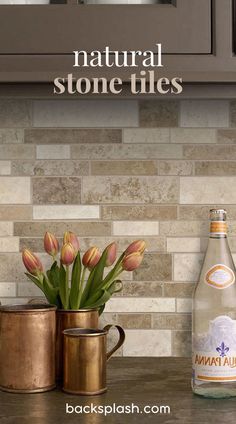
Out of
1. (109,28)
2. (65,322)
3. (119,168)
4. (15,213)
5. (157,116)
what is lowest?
(65,322)

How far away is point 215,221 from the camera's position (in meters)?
1.37

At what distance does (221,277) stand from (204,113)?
520mm

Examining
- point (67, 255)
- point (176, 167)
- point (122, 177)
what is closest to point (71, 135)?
point (122, 177)

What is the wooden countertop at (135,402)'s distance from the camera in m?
1.16

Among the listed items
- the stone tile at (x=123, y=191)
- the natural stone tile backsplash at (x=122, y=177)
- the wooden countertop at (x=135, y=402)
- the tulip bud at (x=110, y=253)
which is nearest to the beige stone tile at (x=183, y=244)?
the natural stone tile backsplash at (x=122, y=177)

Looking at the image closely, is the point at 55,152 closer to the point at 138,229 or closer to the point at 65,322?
the point at 138,229

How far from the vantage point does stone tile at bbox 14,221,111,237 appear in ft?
5.64

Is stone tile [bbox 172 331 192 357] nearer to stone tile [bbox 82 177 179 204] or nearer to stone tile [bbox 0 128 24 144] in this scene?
stone tile [bbox 82 177 179 204]

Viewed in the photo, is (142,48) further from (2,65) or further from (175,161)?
(175,161)

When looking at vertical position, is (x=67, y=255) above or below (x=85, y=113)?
below

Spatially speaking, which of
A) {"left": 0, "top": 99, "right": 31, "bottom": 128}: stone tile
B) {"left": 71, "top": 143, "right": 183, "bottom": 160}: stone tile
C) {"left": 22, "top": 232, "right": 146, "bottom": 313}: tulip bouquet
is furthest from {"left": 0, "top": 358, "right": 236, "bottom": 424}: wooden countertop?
{"left": 0, "top": 99, "right": 31, "bottom": 128}: stone tile

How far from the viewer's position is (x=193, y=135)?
68.0 inches

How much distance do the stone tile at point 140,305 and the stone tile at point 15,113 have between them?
489mm

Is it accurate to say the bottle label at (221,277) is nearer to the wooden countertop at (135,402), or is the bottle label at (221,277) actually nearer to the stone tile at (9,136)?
the wooden countertop at (135,402)
